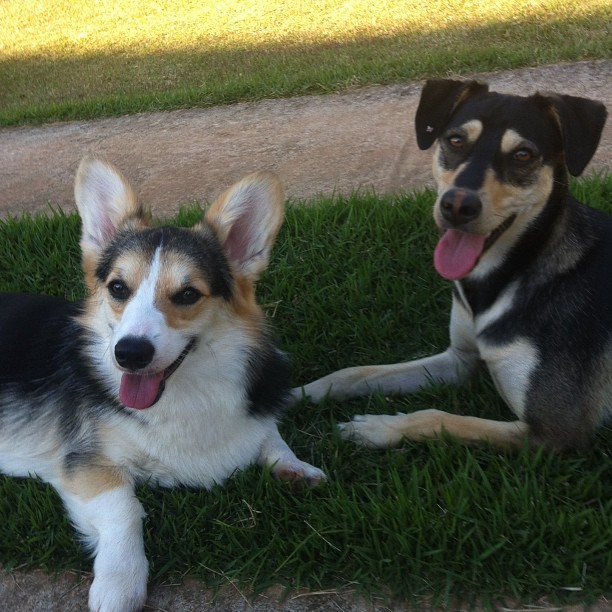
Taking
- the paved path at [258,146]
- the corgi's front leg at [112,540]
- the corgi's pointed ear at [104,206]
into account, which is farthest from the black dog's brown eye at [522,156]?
the paved path at [258,146]

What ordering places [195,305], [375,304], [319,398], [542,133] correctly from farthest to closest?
[375,304]
[319,398]
[542,133]
[195,305]

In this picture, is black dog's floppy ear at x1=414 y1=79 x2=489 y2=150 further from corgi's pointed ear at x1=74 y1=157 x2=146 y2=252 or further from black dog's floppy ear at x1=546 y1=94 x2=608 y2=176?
corgi's pointed ear at x1=74 y1=157 x2=146 y2=252

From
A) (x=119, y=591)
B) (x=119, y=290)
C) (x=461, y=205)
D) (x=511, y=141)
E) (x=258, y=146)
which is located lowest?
(x=258, y=146)

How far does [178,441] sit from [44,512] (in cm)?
55

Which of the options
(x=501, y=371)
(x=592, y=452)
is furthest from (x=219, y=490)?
(x=592, y=452)

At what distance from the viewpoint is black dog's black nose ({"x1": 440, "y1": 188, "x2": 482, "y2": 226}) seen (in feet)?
8.03

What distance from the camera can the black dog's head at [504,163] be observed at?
8.16 feet

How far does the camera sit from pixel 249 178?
8.39 feet

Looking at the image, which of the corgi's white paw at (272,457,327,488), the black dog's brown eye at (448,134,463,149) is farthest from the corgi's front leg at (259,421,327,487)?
the black dog's brown eye at (448,134,463,149)

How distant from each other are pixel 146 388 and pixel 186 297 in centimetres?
34

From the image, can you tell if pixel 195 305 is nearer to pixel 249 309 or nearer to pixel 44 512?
pixel 249 309

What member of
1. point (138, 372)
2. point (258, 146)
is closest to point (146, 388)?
point (138, 372)

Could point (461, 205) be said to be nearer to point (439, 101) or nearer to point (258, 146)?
point (439, 101)

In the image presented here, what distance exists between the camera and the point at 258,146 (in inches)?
215
